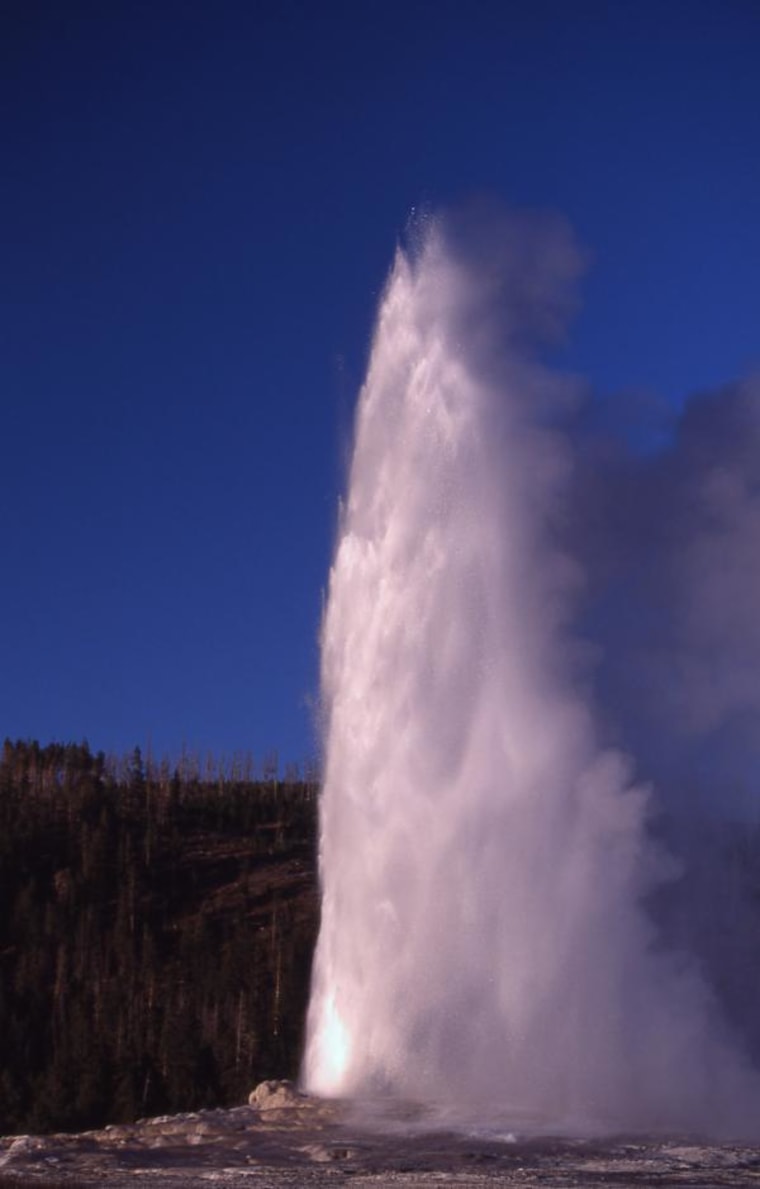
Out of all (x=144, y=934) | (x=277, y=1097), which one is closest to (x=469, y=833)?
(x=277, y=1097)

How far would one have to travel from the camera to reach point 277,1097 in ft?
71.9

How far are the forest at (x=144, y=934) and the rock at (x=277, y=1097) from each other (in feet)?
38.7

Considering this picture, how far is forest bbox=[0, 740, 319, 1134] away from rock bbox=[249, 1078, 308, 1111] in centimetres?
1180

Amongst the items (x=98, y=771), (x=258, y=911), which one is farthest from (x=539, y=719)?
(x=98, y=771)

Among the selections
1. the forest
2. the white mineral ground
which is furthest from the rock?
the forest

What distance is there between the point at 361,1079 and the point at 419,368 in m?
11.9

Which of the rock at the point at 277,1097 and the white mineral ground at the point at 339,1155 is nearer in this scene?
the white mineral ground at the point at 339,1155

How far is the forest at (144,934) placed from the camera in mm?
38250

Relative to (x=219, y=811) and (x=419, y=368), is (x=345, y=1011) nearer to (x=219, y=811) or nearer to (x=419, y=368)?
(x=419, y=368)

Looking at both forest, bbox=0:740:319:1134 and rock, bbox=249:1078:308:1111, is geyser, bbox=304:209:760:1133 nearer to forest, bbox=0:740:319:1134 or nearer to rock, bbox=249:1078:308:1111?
rock, bbox=249:1078:308:1111

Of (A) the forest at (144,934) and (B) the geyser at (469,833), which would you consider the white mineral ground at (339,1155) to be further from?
(A) the forest at (144,934)

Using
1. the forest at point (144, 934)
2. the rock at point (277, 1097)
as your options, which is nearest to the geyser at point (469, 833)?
the rock at point (277, 1097)

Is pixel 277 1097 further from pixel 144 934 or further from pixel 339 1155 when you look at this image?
pixel 144 934

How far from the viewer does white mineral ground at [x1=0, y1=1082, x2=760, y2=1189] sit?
15.2 meters
